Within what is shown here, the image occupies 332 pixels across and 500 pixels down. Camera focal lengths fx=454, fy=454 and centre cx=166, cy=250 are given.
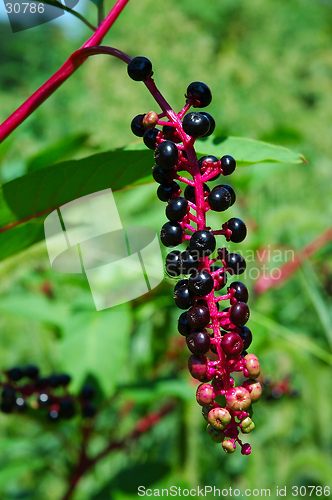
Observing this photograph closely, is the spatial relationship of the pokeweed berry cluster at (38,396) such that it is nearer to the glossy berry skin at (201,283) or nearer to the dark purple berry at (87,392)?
the dark purple berry at (87,392)

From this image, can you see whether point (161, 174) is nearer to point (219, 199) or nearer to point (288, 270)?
point (219, 199)

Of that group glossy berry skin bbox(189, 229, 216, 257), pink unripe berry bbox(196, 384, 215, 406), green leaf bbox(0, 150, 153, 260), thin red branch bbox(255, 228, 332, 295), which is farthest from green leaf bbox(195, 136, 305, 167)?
thin red branch bbox(255, 228, 332, 295)

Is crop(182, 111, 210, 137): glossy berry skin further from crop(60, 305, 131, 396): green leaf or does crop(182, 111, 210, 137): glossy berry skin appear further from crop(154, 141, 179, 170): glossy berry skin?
crop(60, 305, 131, 396): green leaf

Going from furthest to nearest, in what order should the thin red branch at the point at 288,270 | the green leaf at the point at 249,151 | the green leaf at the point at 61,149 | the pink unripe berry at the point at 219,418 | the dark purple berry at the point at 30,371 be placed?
the thin red branch at the point at 288,270
the dark purple berry at the point at 30,371
the green leaf at the point at 61,149
the green leaf at the point at 249,151
the pink unripe berry at the point at 219,418

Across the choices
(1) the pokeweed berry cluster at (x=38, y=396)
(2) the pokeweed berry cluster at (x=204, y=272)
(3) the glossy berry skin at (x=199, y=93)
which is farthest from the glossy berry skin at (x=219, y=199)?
(1) the pokeweed berry cluster at (x=38, y=396)

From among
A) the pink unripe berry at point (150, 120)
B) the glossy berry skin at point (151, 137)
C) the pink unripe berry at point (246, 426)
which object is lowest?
the pink unripe berry at point (246, 426)

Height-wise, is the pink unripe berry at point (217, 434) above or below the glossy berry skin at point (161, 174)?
below

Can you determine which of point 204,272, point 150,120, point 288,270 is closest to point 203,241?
point 204,272
